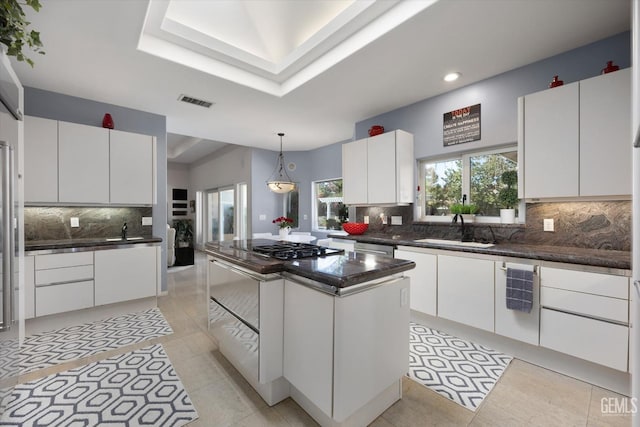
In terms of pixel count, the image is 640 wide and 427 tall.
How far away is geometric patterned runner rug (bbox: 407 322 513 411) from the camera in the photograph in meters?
1.92

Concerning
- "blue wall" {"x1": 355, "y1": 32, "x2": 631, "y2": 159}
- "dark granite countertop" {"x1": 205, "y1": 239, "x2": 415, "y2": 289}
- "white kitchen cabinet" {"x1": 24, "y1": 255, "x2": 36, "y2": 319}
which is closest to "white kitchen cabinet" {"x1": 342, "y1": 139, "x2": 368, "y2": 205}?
"blue wall" {"x1": 355, "y1": 32, "x2": 631, "y2": 159}

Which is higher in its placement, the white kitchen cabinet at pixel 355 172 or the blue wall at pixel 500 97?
the blue wall at pixel 500 97

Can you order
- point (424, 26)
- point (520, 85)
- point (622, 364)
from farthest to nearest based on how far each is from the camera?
point (520, 85) < point (424, 26) < point (622, 364)

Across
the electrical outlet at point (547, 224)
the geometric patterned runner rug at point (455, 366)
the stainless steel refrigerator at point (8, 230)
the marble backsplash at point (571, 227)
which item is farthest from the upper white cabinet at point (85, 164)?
the electrical outlet at point (547, 224)

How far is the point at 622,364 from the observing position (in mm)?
1808

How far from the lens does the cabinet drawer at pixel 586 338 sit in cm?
182

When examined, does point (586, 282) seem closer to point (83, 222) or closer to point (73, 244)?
point (73, 244)

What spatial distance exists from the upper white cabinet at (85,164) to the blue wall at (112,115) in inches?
15.0

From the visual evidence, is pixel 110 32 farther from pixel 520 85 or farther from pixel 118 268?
pixel 520 85

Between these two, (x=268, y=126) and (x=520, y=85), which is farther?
(x=268, y=126)

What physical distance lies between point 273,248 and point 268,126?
3069 mm

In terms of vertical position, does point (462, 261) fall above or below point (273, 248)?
below

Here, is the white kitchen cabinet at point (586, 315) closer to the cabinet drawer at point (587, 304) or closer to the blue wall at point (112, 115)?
the cabinet drawer at point (587, 304)

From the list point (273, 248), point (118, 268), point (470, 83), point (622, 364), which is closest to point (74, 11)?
point (273, 248)
